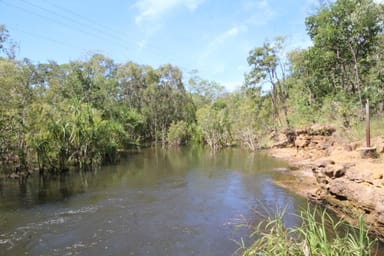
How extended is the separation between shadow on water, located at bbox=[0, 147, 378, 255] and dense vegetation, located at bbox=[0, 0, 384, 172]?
2.77m

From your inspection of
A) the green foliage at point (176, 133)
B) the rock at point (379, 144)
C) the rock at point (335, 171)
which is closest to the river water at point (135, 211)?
the rock at point (335, 171)

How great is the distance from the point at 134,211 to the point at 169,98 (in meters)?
35.3

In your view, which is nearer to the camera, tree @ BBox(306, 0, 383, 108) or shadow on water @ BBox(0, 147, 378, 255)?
shadow on water @ BBox(0, 147, 378, 255)

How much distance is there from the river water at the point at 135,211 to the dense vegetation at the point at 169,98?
278 centimetres

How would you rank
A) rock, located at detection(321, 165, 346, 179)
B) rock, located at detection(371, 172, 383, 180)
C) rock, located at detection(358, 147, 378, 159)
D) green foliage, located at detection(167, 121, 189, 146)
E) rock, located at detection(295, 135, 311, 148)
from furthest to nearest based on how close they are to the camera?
green foliage, located at detection(167, 121, 189, 146)
rock, located at detection(295, 135, 311, 148)
rock, located at detection(358, 147, 378, 159)
rock, located at detection(321, 165, 346, 179)
rock, located at detection(371, 172, 383, 180)

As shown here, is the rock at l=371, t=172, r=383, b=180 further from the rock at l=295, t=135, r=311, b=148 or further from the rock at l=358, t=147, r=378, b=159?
the rock at l=295, t=135, r=311, b=148

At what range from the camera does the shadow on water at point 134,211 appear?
26.5 feet

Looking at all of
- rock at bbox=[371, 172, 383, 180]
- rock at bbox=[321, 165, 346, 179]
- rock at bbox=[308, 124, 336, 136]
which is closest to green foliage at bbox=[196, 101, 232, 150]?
rock at bbox=[308, 124, 336, 136]

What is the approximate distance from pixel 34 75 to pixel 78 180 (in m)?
21.4

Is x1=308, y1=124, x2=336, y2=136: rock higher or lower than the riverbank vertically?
higher

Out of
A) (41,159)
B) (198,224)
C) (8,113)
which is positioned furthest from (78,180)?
(198,224)

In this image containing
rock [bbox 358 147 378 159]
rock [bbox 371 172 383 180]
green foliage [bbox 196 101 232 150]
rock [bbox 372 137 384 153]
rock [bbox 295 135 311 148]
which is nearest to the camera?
rock [bbox 371 172 383 180]

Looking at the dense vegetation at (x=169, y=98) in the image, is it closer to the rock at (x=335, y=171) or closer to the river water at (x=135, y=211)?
the river water at (x=135, y=211)

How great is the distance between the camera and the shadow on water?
809 cm
